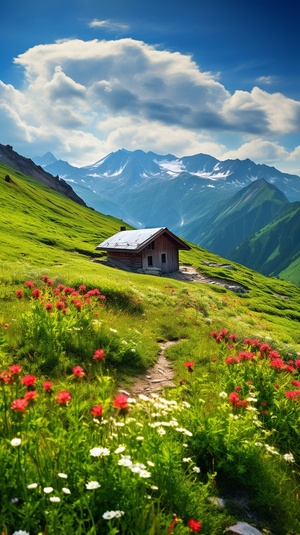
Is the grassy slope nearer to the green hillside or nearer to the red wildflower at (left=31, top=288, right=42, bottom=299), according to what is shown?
the red wildflower at (left=31, top=288, right=42, bottom=299)

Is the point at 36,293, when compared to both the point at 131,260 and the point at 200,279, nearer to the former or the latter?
the point at 131,260

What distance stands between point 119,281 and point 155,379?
17839 millimetres

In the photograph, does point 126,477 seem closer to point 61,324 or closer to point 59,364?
point 59,364

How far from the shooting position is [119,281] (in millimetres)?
27078

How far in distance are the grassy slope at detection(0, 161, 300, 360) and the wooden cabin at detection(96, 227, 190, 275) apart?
4712 mm

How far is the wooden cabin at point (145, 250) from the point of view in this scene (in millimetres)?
50156

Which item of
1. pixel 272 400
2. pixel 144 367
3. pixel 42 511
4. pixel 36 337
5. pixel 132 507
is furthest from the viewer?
pixel 144 367

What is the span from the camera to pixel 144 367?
1010 centimetres

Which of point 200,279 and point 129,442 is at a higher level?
point 129,442

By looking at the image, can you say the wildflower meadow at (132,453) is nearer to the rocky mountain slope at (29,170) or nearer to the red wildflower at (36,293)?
the red wildflower at (36,293)

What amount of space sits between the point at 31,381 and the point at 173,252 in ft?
176

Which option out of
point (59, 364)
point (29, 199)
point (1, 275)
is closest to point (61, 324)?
point (59, 364)

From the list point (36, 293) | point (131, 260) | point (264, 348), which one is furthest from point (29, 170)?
point (264, 348)

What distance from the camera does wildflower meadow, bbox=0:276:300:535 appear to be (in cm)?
303
